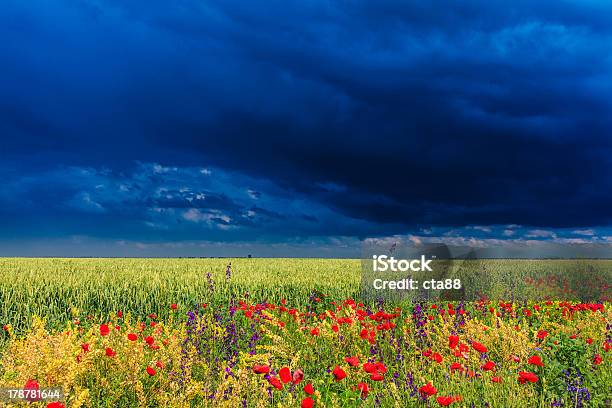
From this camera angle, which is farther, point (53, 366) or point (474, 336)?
point (474, 336)

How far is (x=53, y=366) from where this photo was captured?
4.29 meters

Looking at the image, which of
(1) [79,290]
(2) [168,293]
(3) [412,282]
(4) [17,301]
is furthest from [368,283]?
(4) [17,301]

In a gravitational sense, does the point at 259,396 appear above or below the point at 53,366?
below

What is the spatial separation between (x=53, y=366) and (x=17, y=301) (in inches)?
363

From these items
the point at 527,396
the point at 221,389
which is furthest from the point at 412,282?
the point at 221,389

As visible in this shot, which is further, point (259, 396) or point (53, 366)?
point (259, 396)

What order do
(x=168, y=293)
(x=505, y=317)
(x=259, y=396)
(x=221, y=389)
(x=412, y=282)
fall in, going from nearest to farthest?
(x=221, y=389) < (x=259, y=396) < (x=505, y=317) < (x=168, y=293) < (x=412, y=282)

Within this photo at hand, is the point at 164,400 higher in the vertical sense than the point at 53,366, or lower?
lower

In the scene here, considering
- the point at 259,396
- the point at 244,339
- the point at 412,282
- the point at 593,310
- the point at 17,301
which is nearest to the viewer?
the point at 259,396

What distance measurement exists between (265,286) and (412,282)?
170 inches

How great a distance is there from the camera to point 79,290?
12570 mm

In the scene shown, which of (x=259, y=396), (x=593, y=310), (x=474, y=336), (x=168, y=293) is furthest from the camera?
(x=168, y=293)

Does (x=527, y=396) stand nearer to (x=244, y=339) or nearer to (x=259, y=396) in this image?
(x=259, y=396)

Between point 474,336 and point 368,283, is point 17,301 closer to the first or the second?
point 368,283
